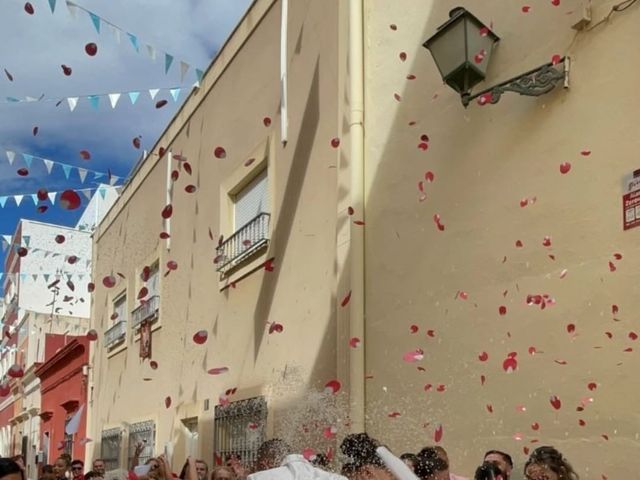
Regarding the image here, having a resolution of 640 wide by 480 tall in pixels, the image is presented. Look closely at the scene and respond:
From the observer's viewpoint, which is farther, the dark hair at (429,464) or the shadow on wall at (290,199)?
the shadow on wall at (290,199)

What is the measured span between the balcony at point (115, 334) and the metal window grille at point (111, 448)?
1675 mm

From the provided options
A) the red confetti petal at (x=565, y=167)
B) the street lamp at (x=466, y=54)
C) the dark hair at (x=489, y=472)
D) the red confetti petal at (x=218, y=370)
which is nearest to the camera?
the dark hair at (x=489, y=472)

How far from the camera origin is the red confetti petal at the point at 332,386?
7.20 meters

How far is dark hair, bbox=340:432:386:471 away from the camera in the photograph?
11.3 feet

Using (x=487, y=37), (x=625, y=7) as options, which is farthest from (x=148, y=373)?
(x=625, y=7)

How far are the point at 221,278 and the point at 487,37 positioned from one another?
556 centimetres

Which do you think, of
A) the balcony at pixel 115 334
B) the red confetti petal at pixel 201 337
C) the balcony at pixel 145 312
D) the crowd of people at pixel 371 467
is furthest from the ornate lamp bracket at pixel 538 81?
the balcony at pixel 115 334

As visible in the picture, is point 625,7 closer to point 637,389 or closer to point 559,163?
point 559,163

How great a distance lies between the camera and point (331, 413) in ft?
24.1

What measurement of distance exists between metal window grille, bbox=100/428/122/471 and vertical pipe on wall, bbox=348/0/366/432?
909 centimetres

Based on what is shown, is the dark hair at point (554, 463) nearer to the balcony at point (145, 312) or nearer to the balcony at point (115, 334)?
the balcony at point (145, 312)

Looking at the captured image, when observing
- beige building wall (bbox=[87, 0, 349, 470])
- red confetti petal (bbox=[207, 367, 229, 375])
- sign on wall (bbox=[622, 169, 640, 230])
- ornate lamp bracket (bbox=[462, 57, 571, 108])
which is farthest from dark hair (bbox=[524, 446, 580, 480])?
red confetti petal (bbox=[207, 367, 229, 375])

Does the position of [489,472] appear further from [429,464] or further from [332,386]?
[332,386]

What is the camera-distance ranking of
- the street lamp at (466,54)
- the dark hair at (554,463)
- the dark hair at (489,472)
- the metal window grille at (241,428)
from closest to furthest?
the dark hair at (554,463), the dark hair at (489,472), the street lamp at (466,54), the metal window grille at (241,428)
